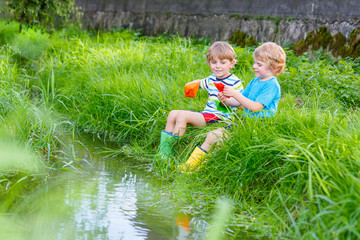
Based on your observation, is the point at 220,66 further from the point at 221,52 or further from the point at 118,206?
the point at 118,206

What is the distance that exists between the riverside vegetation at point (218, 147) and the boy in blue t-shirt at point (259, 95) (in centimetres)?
10

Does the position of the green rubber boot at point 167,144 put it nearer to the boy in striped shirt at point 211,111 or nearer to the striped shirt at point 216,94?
the boy in striped shirt at point 211,111

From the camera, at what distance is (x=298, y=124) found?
3.52m

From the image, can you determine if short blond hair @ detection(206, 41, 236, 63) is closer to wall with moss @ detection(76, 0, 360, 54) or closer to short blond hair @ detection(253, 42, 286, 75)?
short blond hair @ detection(253, 42, 286, 75)

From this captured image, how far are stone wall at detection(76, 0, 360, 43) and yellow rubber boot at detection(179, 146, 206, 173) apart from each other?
3.83 metres

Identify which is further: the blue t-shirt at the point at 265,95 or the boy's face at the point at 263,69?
the boy's face at the point at 263,69

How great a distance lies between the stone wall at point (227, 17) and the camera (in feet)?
23.5

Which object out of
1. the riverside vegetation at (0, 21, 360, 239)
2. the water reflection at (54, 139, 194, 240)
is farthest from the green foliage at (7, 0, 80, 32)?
the water reflection at (54, 139, 194, 240)

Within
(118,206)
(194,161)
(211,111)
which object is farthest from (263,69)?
(118,206)

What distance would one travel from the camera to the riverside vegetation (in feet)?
8.97

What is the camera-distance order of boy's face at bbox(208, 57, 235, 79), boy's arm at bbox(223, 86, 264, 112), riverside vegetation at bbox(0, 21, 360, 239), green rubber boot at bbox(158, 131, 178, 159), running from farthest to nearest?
1. boy's face at bbox(208, 57, 235, 79)
2. green rubber boot at bbox(158, 131, 178, 159)
3. boy's arm at bbox(223, 86, 264, 112)
4. riverside vegetation at bbox(0, 21, 360, 239)

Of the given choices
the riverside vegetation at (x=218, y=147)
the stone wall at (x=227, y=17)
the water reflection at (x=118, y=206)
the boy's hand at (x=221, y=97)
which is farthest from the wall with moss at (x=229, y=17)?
the water reflection at (x=118, y=206)

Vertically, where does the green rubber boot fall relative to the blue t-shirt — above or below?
below

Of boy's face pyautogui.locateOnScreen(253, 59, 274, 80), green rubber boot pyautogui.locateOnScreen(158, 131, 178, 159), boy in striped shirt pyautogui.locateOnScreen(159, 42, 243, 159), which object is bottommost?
green rubber boot pyautogui.locateOnScreen(158, 131, 178, 159)
